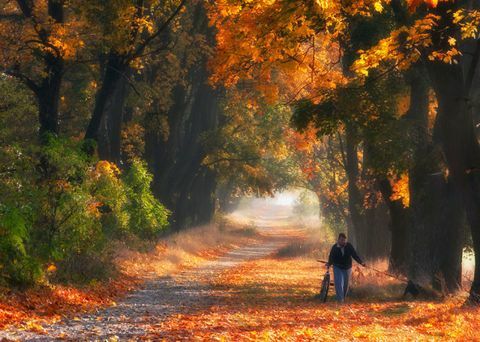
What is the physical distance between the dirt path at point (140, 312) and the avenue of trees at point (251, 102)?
1.70 meters

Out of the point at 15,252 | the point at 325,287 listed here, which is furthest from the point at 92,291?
the point at 325,287

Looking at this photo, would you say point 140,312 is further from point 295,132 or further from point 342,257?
point 295,132

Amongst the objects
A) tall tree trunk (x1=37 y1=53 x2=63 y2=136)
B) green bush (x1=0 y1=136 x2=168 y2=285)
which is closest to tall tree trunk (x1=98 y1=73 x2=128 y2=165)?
tall tree trunk (x1=37 y1=53 x2=63 y2=136)

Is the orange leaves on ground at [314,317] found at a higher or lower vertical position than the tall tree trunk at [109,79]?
lower

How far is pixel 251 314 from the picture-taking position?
43.4 ft

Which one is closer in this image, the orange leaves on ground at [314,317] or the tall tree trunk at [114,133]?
the orange leaves on ground at [314,317]

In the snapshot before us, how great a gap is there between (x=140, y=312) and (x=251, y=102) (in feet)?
35.9

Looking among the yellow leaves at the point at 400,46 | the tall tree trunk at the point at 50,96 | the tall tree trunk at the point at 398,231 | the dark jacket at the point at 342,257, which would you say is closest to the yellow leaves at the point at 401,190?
the tall tree trunk at the point at 398,231

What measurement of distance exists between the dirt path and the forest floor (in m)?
0.01

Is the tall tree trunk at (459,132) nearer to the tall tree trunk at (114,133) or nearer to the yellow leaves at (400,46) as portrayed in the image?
the yellow leaves at (400,46)

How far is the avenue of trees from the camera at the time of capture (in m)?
13.7

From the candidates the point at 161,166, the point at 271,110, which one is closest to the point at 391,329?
the point at 161,166

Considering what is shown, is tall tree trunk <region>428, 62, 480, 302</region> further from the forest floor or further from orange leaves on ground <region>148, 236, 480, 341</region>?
the forest floor

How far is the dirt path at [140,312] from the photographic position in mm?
9867
